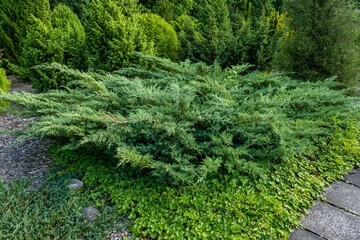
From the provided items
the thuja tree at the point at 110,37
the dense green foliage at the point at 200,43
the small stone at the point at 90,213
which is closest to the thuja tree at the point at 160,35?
the dense green foliage at the point at 200,43

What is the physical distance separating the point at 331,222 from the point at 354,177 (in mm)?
907

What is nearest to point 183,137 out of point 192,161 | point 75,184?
point 192,161

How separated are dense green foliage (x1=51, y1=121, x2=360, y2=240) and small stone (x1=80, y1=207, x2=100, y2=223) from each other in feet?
0.27

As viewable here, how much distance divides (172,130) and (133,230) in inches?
35.8

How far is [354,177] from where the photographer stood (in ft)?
8.73

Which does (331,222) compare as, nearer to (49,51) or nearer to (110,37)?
(110,37)

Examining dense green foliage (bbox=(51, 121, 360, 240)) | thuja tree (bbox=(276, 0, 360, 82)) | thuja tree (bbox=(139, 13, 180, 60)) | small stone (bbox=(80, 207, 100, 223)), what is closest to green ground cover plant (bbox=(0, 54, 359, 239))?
dense green foliage (bbox=(51, 121, 360, 240))

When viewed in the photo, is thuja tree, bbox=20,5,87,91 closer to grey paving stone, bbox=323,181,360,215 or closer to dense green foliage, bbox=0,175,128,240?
dense green foliage, bbox=0,175,128,240

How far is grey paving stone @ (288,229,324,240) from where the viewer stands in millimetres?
1942

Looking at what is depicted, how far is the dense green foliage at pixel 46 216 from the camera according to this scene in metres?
1.80

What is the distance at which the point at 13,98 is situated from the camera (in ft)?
7.86

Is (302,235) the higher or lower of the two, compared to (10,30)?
lower

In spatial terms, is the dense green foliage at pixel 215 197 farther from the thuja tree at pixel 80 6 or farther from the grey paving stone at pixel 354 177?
the thuja tree at pixel 80 6

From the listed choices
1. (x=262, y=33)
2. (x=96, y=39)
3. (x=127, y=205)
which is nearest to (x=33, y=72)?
(x=96, y=39)
